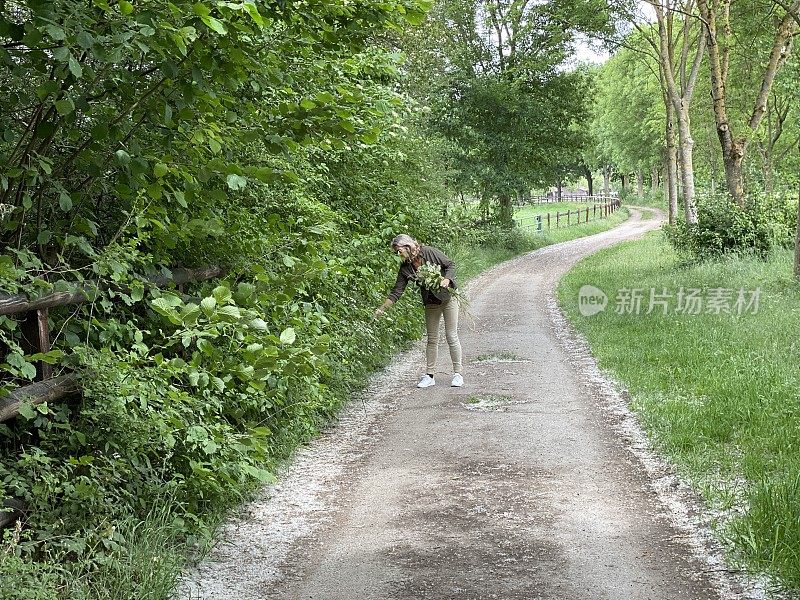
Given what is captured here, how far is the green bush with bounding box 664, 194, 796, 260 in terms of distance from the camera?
20531 mm

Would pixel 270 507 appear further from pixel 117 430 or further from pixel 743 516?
pixel 743 516

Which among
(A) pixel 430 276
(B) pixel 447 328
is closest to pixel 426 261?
(A) pixel 430 276

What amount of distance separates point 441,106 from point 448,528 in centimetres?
2566

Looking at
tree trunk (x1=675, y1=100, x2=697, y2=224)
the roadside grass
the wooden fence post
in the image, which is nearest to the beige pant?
the roadside grass

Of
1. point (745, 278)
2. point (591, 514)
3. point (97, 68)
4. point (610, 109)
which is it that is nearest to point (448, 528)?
point (591, 514)

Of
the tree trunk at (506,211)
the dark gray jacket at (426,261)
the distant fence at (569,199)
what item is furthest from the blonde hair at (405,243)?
the distant fence at (569,199)

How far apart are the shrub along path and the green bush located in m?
12.2

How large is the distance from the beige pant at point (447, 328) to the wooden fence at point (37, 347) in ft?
20.8

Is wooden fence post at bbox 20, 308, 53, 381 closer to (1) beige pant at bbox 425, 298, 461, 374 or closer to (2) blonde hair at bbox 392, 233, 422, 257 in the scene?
(2) blonde hair at bbox 392, 233, 422, 257

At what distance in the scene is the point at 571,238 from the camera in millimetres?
46562

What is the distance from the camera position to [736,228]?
811 inches

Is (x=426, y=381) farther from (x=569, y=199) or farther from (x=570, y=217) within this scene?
(x=569, y=199)

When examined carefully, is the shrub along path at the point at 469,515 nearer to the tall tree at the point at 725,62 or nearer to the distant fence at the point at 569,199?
the tall tree at the point at 725,62

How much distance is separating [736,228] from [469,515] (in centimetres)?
1674
